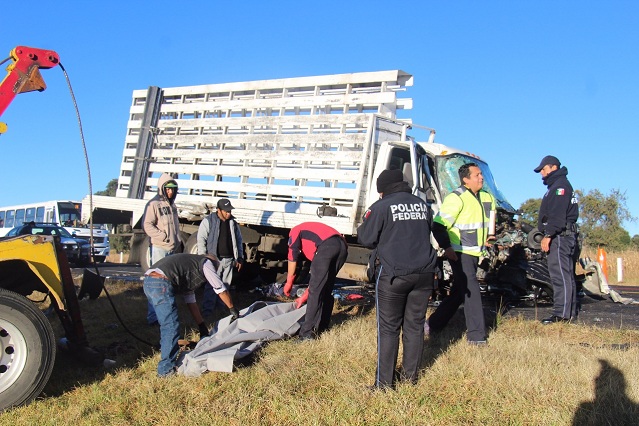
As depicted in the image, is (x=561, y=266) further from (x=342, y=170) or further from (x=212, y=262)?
(x=212, y=262)

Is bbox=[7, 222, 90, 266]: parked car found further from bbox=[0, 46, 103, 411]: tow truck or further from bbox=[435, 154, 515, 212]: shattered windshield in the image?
bbox=[0, 46, 103, 411]: tow truck

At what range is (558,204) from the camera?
745 centimetres

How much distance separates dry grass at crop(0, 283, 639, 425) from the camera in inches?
161

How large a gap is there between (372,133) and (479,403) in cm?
541

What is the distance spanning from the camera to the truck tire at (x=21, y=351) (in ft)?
15.0

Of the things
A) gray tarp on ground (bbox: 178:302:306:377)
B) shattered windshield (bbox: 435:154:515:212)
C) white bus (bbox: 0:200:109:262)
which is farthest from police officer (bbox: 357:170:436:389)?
white bus (bbox: 0:200:109:262)

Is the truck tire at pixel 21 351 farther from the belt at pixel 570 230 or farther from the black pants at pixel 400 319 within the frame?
the belt at pixel 570 230

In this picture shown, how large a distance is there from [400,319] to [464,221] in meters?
A: 1.82

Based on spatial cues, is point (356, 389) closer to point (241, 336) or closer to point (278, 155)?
point (241, 336)

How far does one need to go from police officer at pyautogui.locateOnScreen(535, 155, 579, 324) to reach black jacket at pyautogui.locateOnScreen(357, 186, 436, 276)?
3361 mm

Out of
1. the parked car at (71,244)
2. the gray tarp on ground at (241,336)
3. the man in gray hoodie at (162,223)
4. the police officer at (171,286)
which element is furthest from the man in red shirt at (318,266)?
the parked car at (71,244)

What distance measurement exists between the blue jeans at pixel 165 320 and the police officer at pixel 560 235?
4.43m

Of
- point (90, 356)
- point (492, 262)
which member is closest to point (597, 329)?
point (492, 262)

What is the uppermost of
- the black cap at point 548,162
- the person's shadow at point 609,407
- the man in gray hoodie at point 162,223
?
the black cap at point 548,162
